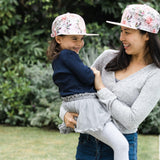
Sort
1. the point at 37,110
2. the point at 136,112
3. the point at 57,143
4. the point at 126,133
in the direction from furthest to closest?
the point at 37,110 < the point at 57,143 < the point at 126,133 < the point at 136,112

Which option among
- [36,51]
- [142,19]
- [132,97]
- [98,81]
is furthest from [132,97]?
[36,51]

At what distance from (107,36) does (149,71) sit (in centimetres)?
653

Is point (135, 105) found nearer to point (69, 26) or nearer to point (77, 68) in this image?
point (77, 68)

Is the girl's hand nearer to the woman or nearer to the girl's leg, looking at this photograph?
the woman

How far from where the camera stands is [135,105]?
2473 millimetres

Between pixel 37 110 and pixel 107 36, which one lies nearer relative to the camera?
pixel 37 110

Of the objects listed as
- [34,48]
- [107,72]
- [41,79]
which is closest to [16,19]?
[34,48]

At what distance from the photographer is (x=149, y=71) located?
258cm

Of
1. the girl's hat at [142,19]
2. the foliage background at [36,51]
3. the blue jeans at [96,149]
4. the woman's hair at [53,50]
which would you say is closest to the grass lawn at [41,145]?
the foliage background at [36,51]

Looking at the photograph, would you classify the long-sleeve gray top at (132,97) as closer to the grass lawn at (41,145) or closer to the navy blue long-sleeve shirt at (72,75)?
the navy blue long-sleeve shirt at (72,75)

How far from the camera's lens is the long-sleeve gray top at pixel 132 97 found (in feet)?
8.09

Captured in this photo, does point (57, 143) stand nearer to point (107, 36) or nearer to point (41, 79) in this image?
point (41, 79)

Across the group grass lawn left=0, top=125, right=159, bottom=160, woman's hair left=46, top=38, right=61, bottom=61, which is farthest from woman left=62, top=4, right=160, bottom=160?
grass lawn left=0, top=125, right=159, bottom=160

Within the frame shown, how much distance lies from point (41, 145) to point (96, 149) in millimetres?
3831
